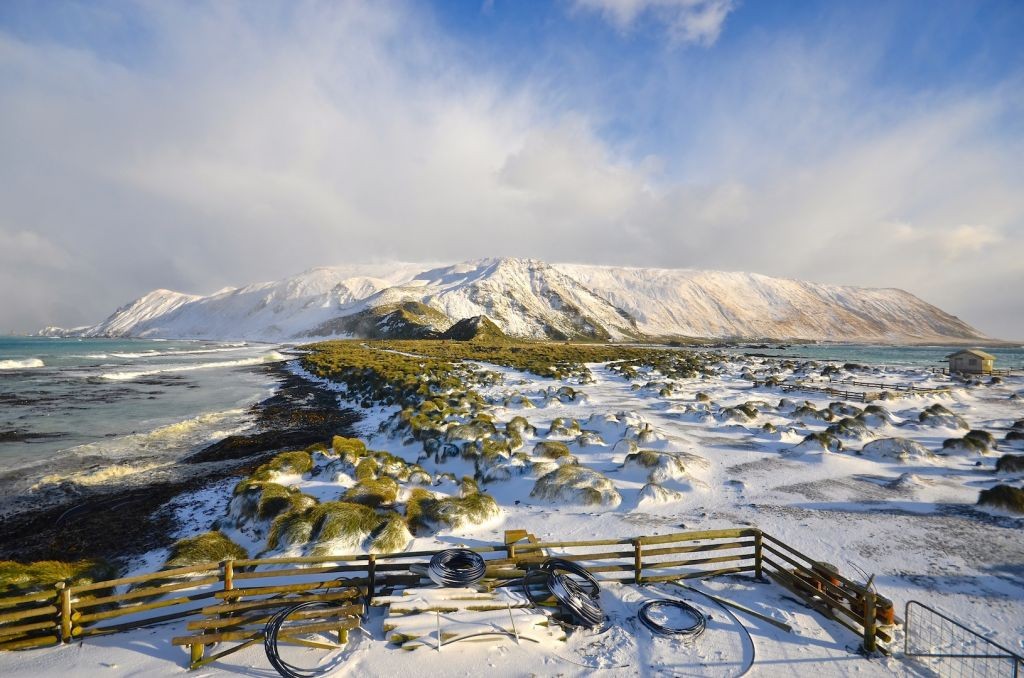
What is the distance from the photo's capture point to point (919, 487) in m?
14.7

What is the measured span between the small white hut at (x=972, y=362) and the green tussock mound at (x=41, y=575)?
263 ft

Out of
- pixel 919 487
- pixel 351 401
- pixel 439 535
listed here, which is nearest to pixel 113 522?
pixel 439 535

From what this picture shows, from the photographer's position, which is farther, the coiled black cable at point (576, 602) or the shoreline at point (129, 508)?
the shoreline at point (129, 508)

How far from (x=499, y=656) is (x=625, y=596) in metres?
Result: 2.96

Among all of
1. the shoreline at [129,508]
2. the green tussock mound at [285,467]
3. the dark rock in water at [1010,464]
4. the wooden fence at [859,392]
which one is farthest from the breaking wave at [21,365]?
the dark rock in water at [1010,464]

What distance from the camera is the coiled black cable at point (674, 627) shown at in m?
7.34

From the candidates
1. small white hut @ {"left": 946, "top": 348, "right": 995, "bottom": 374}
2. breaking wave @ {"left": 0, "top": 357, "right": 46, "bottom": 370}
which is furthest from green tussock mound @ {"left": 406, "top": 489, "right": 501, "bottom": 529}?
breaking wave @ {"left": 0, "top": 357, "right": 46, "bottom": 370}

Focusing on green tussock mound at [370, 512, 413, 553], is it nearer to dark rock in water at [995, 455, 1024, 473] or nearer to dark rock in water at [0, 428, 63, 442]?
dark rock in water at [995, 455, 1024, 473]

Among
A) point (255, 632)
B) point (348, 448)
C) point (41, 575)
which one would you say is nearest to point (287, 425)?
point (348, 448)

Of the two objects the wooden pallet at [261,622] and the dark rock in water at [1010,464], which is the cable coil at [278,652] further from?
the dark rock in water at [1010,464]

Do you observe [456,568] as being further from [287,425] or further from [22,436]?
[22,436]

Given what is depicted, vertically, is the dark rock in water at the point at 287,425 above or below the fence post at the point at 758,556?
below

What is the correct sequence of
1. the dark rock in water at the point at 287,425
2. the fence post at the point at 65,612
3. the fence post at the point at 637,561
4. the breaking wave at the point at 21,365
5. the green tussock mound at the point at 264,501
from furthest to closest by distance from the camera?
the breaking wave at the point at 21,365 < the dark rock in water at the point at 287,425 < the green tussock mound at the point at 264,501 < the fence post at the point at 637,561 < the fence post at the point at 65,612

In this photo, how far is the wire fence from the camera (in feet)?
22.0
